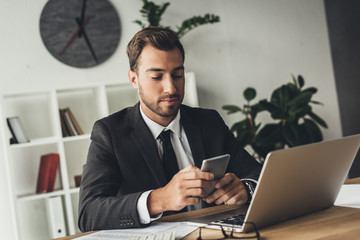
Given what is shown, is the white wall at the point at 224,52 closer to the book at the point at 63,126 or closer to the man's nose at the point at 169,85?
the book at the point at 63,126

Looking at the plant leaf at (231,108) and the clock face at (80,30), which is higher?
the clock face at (80,30)

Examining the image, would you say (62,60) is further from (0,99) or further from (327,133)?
(327,133)

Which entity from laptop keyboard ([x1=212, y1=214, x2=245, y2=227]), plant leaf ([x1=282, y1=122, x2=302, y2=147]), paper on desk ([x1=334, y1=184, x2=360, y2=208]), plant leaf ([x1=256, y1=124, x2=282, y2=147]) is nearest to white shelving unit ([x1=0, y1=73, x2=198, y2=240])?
plant leaf ([x1=256, y1=124, x2=282, y2=147])

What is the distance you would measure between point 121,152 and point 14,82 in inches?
85.9

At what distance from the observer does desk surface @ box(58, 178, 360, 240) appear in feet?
3.27

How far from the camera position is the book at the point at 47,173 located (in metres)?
3.34

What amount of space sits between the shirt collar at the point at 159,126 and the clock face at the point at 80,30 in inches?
78.9

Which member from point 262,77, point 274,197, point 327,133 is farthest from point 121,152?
point 327,133

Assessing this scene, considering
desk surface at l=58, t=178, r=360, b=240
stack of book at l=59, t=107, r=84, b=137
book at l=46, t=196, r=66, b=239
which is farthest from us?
stack of book at l=59, t=107, r=84, b=137

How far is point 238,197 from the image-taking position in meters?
1.42

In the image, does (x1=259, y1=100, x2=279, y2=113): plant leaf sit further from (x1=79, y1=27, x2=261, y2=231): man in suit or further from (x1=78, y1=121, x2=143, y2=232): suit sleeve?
(x1=78, y1=121, x2=143, y2=232): suit sleeve

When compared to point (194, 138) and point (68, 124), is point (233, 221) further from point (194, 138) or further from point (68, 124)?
point (68, 124)

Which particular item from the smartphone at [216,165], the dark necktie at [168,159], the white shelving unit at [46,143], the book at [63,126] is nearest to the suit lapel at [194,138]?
the dark necktie at [168,159]

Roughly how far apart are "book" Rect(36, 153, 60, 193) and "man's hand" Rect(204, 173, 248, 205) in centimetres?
225
